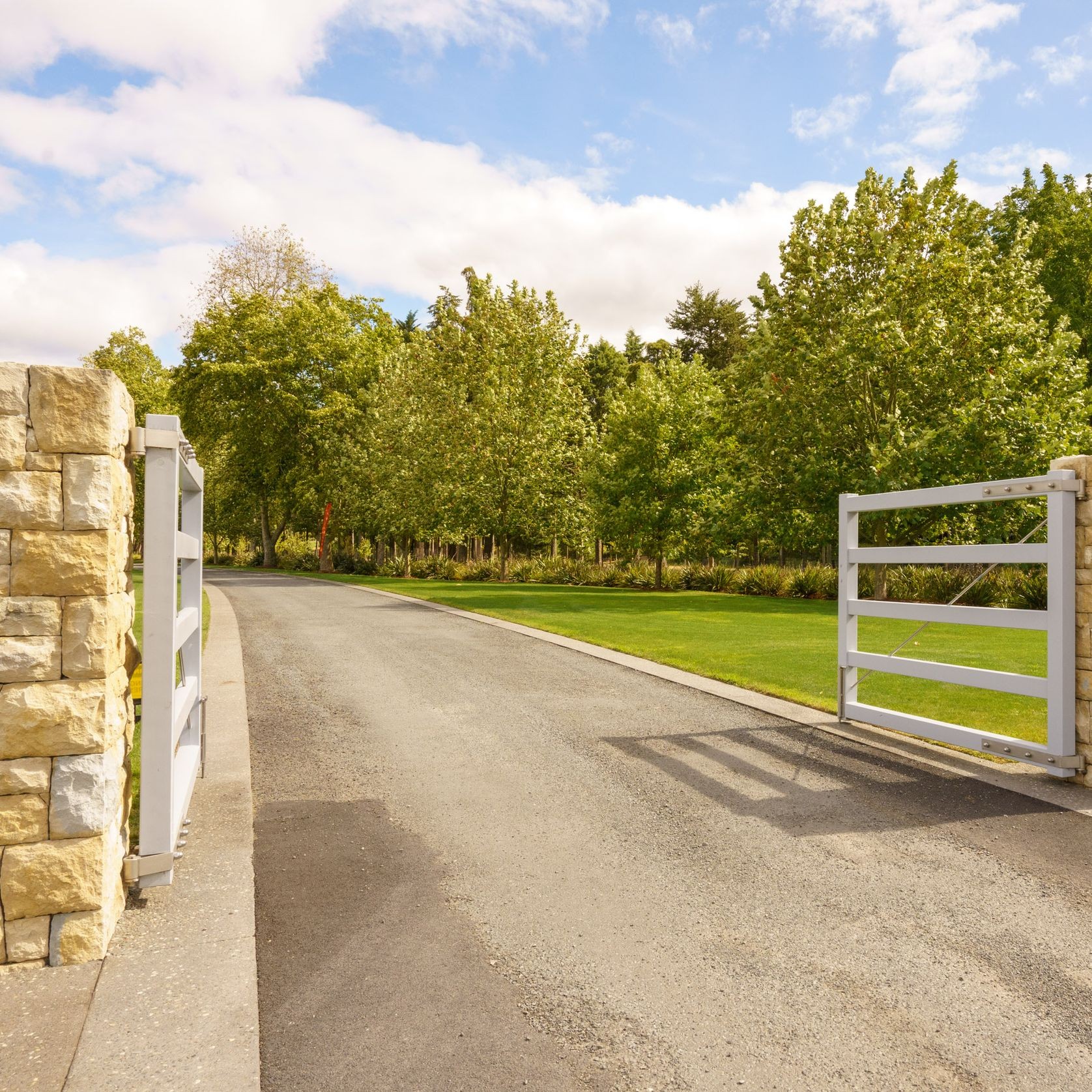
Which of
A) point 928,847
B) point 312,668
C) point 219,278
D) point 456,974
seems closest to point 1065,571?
point 928,847

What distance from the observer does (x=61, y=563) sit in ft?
11.2

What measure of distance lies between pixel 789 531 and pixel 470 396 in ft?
54.2

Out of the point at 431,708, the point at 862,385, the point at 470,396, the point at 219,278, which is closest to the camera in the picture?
the point at 431,708

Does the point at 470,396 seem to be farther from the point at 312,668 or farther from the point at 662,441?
the point at 312,668

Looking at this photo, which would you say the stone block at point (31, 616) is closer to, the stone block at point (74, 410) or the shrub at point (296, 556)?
the stone block at point (74, 410)

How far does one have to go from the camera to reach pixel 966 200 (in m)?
23.6

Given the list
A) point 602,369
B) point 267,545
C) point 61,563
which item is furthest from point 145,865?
point 602,369

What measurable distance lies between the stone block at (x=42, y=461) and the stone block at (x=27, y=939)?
169cm

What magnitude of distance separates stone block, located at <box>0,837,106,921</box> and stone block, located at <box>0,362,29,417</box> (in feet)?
5.37

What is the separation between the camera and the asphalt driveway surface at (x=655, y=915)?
2775 millimetres

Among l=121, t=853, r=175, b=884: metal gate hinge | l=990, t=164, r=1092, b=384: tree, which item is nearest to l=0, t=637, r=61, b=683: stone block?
l=121, t=853, r=175, b=884: metal gate hinge

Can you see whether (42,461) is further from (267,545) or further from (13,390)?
(267,545)

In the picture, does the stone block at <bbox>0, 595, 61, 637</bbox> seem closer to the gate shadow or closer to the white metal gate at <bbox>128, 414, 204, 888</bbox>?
the white metal gate at <bbox>128, 414, 204, 888</bbox>

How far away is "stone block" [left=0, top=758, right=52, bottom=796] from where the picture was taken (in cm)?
334
